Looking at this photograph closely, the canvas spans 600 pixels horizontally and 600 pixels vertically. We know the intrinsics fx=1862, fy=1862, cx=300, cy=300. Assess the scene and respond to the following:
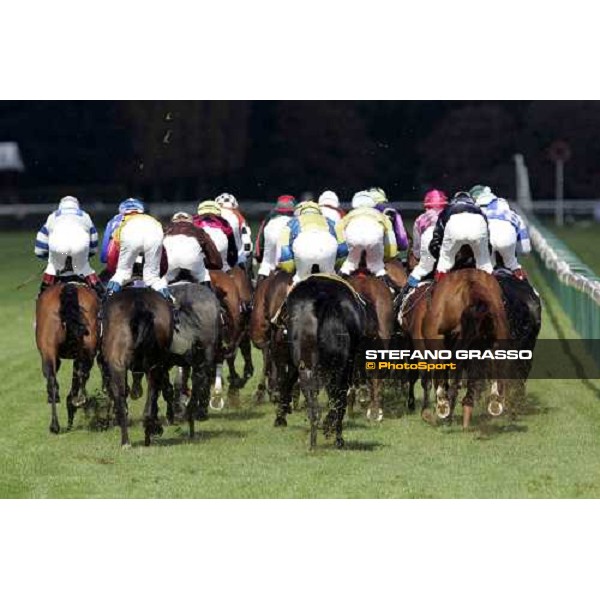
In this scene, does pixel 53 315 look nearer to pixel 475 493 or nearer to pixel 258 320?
pixel 258 320

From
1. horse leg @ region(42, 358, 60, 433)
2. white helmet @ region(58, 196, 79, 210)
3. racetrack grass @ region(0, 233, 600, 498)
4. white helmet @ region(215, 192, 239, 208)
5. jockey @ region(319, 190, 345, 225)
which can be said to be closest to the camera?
racetrack grass @ region(0, 233, 600, 498)

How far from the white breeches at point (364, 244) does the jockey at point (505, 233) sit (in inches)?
43.8

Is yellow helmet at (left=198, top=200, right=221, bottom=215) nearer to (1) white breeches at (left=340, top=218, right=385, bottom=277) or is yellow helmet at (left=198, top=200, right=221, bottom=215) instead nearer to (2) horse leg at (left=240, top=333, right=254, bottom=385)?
(2) horse leg at (left=240, top=333, right=254, bottom=385)

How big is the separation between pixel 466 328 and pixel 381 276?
66.5 inches

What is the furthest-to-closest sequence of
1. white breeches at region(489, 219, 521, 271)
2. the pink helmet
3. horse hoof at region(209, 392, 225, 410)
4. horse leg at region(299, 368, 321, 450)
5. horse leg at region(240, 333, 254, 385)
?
1. horse leg at region(240, 333, 254, 385)
2. the pink helmet
3. horse hoof at region(209, 392, 225, 410)
4. white breeches at region(489, 219, 521, 271)
5. horse leg at region(299, 368, 321, 450)

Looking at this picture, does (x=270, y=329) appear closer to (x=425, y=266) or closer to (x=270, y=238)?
(x=425, y=266)

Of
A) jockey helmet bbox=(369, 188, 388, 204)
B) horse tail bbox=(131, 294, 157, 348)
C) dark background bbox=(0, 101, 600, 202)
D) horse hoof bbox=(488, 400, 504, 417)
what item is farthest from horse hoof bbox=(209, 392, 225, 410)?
dark background bbox=(0, 101, 600, 202)

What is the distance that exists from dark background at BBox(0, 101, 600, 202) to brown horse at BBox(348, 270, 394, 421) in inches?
1767

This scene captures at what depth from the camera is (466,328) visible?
52.2 feet

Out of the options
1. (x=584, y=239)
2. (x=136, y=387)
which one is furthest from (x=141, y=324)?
(x=584, y=239)

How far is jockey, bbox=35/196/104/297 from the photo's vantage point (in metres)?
16.7

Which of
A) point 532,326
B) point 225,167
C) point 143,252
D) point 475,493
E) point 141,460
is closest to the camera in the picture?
point 475,493

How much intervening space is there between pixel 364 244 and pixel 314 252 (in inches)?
63.6

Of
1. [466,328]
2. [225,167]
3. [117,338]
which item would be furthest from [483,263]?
[225,167]
